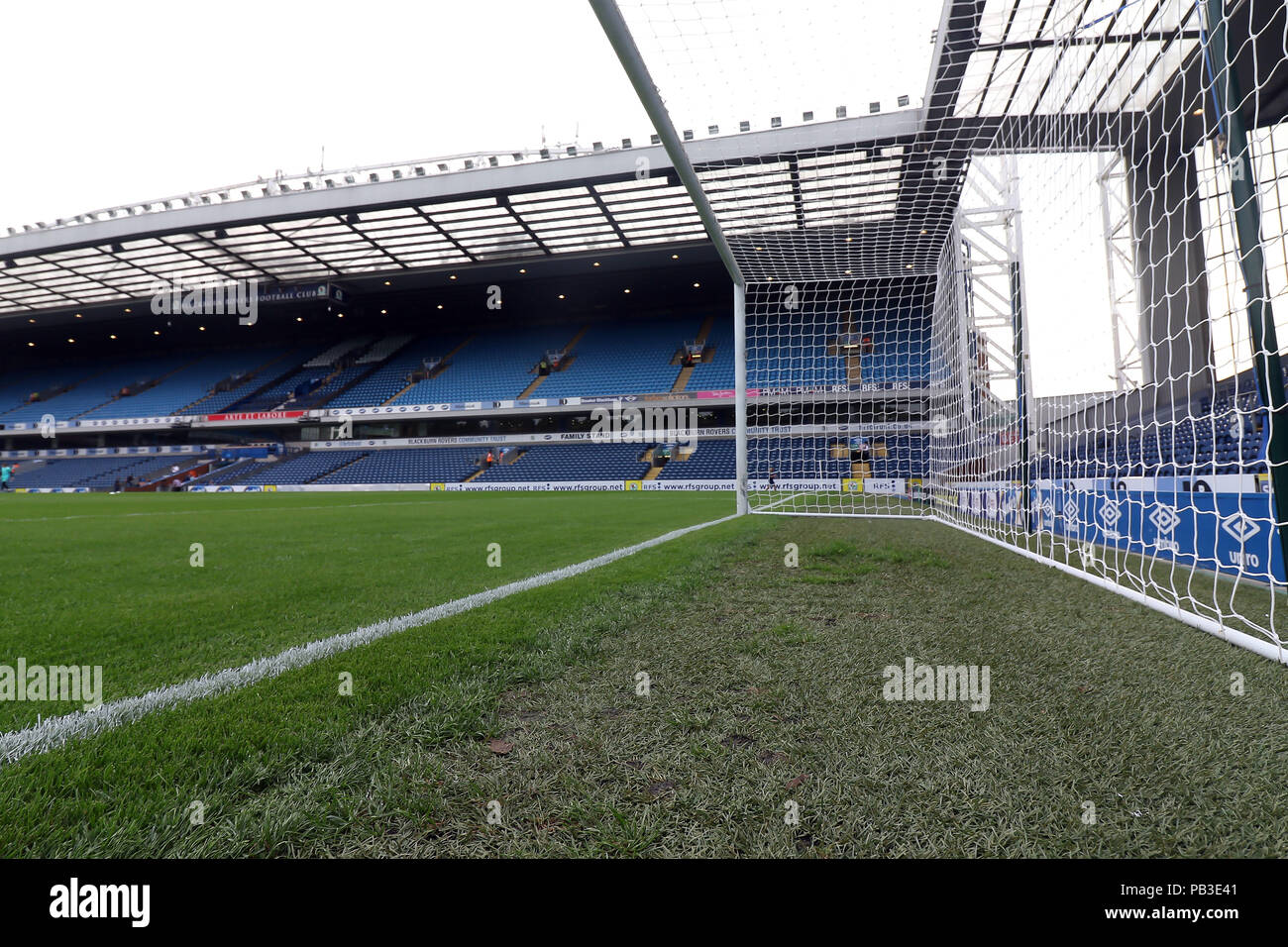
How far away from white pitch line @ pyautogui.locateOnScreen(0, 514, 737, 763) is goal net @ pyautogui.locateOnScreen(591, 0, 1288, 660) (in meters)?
2.83

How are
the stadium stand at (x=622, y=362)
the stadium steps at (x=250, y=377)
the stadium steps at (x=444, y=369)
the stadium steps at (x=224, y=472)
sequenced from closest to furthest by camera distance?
the stadium stand at (x=622, y=362) → the stadium steps at (x=224, y=472) → the stadium steps at (x=444, y=369) → the stadium steps at (x=250, y=377)

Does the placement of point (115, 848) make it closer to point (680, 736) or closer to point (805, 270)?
point (680, 736)

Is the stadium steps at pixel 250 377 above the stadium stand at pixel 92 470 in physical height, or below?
above

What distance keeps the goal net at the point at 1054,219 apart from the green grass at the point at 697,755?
831mm

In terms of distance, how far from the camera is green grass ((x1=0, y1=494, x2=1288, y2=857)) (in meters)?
0.88

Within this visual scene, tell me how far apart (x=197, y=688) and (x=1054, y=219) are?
555 cm

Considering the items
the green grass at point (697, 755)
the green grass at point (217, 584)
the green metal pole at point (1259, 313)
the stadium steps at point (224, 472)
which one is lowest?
the green grass at point (697, 755)

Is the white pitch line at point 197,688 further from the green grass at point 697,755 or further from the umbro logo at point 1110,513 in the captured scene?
the umbro logo at point 1110,513

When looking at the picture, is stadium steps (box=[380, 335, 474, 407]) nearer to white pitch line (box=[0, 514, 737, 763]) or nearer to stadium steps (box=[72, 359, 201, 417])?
stadium steps (box=[72, 359, 201, 417])

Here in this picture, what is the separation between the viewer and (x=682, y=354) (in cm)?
2702

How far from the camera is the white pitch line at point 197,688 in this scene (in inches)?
47.9

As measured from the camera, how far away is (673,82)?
4379 millimetres

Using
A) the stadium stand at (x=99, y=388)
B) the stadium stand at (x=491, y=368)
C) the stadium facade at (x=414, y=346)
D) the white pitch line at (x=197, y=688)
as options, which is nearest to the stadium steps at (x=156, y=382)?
the stadium stand at (x=99, y=388)
